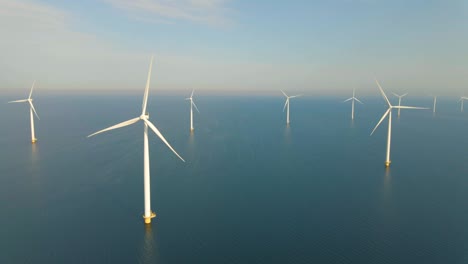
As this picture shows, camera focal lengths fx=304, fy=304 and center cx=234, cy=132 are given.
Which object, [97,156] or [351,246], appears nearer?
[351,246]

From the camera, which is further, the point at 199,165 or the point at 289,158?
the point at 289,158

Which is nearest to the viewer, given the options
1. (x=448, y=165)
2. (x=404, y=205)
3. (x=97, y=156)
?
(x=404, y=205)

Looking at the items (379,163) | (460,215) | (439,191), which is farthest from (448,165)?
(460,215)

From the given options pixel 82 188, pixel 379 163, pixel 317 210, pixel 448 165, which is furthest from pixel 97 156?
pixel 448 165

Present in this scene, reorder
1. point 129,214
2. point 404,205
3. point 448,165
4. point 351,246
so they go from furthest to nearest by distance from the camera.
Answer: point 448,165, point 404,205, point 129,214, point 351,246

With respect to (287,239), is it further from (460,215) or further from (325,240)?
(460,215)

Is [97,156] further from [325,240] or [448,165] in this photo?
[448,165]
